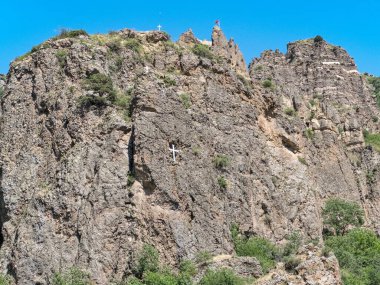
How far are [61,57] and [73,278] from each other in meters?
16.4

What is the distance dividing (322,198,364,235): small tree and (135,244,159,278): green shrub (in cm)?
2296

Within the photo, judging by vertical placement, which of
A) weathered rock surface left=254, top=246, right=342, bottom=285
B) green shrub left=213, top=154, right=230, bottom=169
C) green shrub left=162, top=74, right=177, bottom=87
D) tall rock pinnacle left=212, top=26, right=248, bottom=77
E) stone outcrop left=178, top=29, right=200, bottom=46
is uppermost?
tall rock pinnacle left=212, top=26, right=248, bottom=77

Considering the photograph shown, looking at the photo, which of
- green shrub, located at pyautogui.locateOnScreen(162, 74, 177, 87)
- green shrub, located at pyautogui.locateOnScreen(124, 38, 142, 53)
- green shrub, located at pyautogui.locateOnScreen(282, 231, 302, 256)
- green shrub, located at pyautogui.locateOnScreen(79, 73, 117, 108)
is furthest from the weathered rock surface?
green shrub, located at pyautogui.locateOnScreen(124, 38, 142, 53)

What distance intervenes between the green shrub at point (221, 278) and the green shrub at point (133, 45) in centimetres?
1975

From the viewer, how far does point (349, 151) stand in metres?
68.6

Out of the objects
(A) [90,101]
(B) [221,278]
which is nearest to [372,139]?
(A) [90,101]

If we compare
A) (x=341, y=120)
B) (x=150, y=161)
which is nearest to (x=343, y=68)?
(x=341, y=120)

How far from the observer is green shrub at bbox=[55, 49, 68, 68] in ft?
142

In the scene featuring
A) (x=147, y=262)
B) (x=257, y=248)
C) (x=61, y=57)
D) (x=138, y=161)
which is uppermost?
(x=61, y=57)

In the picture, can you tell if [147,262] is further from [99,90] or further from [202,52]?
[202,52]

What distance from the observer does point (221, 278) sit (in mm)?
32906

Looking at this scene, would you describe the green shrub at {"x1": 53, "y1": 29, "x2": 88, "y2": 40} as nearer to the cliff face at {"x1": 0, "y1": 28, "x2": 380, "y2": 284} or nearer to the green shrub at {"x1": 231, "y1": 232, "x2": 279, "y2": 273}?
the cliff face at {"x1": 0, "y1": 28, "x2": 380, "y2": 284}

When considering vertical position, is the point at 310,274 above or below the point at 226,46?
below

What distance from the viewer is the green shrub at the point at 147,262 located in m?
34.2
